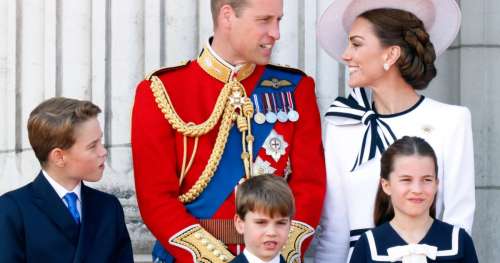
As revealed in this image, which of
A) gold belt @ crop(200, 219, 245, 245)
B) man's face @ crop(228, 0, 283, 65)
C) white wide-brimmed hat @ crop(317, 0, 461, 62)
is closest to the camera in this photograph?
gold belt @ crop(200, 219, 245, 245)

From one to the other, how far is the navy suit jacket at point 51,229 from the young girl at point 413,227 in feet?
3.13

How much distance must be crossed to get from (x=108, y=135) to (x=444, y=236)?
1754 millimetres

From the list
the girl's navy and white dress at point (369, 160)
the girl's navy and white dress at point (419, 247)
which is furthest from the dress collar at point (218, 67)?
the girl's navy and white dress at point (419, 247)

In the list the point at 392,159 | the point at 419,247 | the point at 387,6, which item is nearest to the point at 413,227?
the point at 419,247

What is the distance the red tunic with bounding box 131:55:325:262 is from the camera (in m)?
5.54

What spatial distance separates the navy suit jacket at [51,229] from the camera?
17.5 feet

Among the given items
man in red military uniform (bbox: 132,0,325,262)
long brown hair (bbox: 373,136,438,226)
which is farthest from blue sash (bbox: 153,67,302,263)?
long brown hair (bbox: 373,136,438,226)

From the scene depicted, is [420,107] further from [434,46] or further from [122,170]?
[122,170]

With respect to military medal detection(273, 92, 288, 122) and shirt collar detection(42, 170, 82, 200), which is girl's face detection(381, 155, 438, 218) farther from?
shirt collar detection(42, 170, 82, 200)

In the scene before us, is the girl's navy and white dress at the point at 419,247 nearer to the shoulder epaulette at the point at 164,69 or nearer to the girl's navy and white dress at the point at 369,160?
the girl's navy and white dress at the point at 369,160

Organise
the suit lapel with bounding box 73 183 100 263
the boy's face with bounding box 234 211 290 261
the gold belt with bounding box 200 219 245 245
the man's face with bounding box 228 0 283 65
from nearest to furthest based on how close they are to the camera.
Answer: the boy's face with bounding box 234 211 290 261, the suit lapel with bounding box 73 183 100 263, the gold belt with bounding box 200 219 245 245, the man's face with bounding box 228 0 283 65

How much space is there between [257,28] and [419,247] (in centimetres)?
110

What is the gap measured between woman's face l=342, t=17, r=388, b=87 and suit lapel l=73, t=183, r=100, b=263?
1153mm

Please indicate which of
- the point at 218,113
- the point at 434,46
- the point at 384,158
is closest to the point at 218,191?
the point at 218,113
